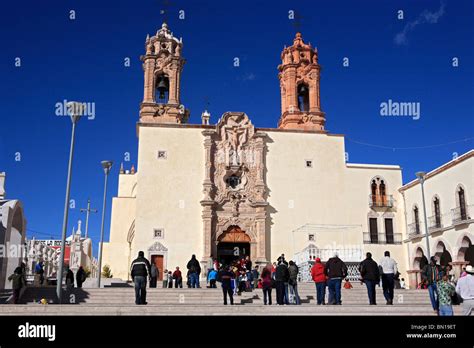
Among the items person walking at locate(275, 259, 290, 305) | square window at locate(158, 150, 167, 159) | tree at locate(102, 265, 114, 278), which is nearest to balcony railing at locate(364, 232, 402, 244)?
square window at locate(158, 150, 167, 159)

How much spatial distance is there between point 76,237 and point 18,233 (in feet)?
73.1

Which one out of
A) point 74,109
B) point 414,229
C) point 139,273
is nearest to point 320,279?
point 139,273

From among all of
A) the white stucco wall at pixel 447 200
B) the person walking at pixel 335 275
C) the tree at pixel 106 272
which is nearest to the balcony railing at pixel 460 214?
the white stucco wall at pixel 447 200

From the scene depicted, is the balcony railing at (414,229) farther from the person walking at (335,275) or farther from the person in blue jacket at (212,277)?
the person walking at (335,275)

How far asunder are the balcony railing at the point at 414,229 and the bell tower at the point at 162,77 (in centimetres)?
1505

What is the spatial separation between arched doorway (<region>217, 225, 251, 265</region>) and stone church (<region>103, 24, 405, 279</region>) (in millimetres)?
57

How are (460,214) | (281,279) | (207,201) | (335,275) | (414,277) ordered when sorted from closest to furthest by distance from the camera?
(335,275) → (281,279) → (460,214) → (207,201) → (414,277)

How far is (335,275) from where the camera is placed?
584 inches

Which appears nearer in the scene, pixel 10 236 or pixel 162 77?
pixel 10 236

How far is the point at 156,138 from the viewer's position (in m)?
30.2

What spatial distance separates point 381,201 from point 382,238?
2.20m

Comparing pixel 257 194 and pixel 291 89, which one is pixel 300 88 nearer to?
pixel 291 89
